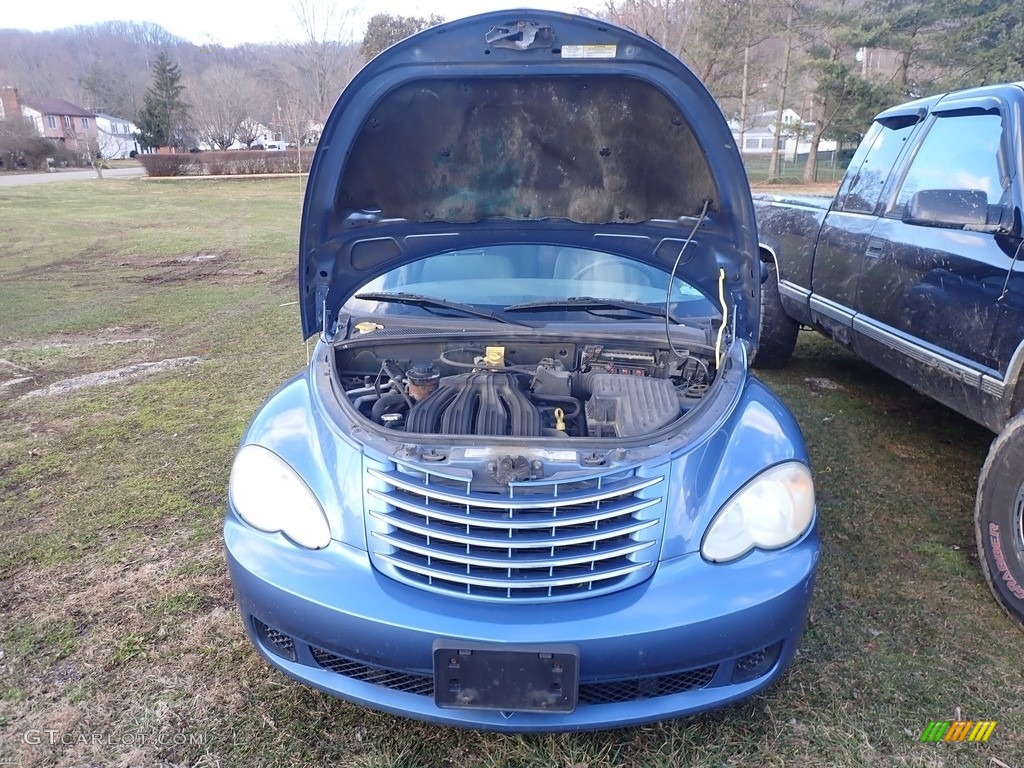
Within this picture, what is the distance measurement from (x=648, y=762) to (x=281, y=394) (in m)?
1.74

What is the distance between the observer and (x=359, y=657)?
6.46 ft

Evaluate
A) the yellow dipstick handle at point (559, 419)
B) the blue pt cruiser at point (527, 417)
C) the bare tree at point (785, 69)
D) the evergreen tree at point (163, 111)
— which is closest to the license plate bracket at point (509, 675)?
the blue pt cruiser at point (527, 417)

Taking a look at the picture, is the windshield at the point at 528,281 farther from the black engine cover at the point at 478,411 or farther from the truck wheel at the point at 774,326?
the truck wheel at the point at 774,326

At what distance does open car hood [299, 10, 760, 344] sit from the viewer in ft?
8.52

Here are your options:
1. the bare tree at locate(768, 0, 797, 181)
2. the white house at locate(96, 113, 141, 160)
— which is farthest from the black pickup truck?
the white house at locate(96, 113, 141, 160)

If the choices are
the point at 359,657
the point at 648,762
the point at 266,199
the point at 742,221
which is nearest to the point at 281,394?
the point at 359,657

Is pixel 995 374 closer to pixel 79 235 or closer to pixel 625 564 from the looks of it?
pixel 625 564

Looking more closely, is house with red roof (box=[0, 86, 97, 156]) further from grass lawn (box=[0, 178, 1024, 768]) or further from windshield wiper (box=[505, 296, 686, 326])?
windshield wiper (box=[505, 296, 686, 326])

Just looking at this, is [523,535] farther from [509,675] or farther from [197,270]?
[197,270]

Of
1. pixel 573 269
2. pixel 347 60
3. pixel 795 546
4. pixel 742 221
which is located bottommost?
pixel 795 546

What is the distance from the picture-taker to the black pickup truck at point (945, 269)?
2.85m

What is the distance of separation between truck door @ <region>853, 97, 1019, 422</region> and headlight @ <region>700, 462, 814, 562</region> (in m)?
1.59

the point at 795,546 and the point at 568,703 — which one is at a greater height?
the point at 795,546

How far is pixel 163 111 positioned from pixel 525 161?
4824cm
